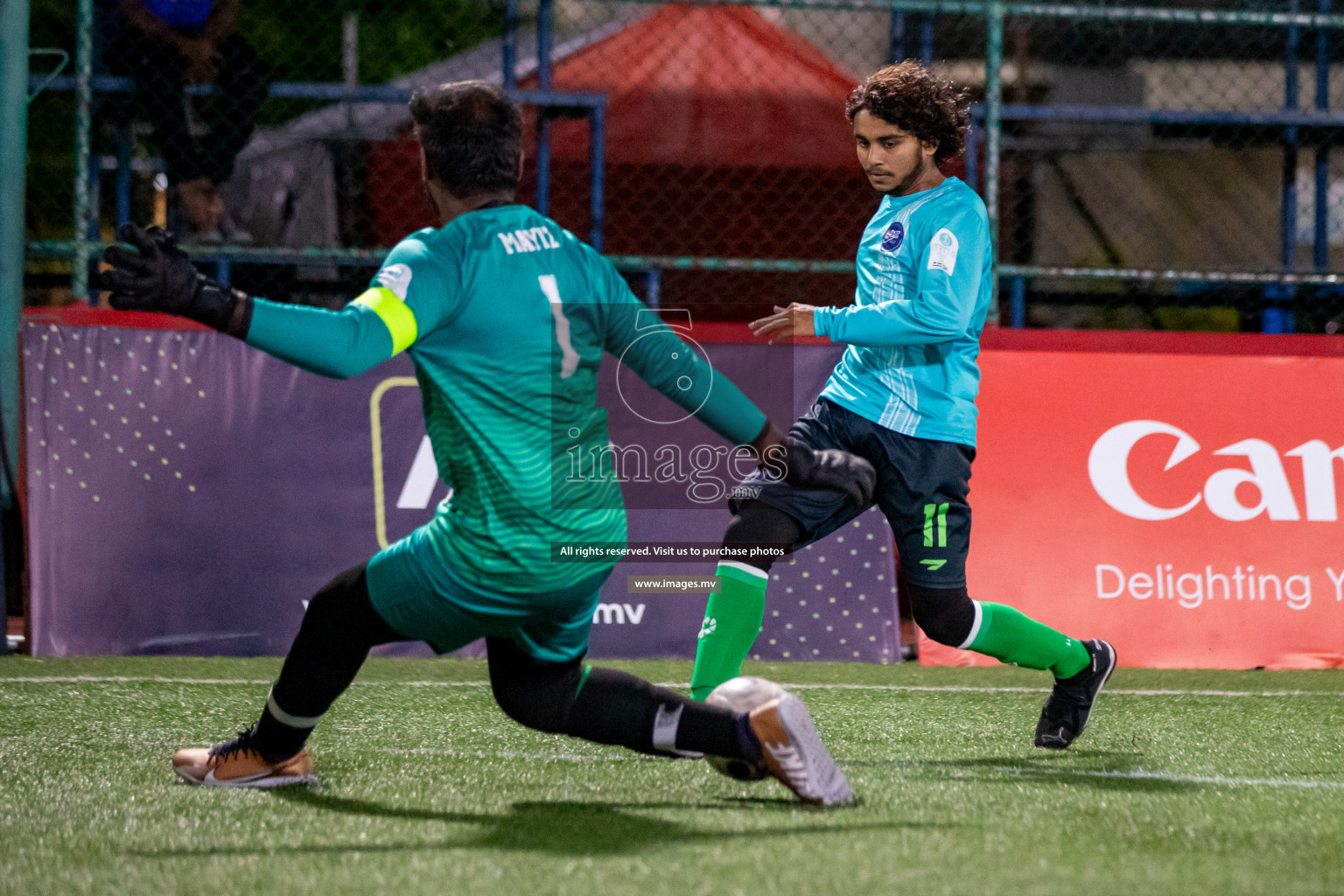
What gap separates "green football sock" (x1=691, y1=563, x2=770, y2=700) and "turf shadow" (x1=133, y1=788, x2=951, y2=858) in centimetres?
56

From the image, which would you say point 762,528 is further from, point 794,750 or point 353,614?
point 353,614

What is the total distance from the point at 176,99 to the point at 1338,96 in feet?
24.9

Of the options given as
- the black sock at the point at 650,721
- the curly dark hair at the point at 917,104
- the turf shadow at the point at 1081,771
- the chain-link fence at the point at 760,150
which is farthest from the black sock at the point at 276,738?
the chain-link fence at the point at 760,150

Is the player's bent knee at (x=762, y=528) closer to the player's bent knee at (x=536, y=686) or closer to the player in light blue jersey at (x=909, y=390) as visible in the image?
the player in light blue jersey at (x=909, y=390)

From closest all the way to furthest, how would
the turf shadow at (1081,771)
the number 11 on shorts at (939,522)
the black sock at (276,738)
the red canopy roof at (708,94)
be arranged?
the black sock at (276,738) < the turf shadow at (1081,771) < the number 11 on shorts at (939,522) < the red canopy roof at (708,94)

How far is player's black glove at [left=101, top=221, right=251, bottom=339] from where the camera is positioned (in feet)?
7.72

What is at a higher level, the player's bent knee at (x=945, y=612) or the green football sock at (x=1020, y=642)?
the player's bent knee at (x=945, y=612)

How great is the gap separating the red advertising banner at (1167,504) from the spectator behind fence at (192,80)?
385cm

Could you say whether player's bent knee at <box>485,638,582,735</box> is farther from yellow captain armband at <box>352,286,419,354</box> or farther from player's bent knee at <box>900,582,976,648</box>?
player's bent knee at <box>900,582,976,648</box>

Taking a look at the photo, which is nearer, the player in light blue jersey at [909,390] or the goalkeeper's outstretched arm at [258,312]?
the goalkeeper's outstretched arm at [258,312]

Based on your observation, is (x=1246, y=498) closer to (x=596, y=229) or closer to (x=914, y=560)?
(x=914, y=560)

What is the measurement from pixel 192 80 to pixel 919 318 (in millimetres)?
4781

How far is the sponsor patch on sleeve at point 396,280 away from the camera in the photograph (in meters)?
2.62

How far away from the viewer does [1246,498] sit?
228 inches
